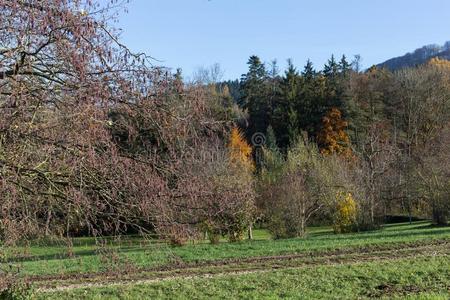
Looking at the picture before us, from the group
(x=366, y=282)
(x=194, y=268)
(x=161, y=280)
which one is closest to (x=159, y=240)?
(x=366, y=282)

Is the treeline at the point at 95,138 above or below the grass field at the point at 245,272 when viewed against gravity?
above

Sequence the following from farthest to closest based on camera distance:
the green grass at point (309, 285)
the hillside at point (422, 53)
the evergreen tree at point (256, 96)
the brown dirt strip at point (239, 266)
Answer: the hillside at point (422, 53) → the evergreen tree at point (256, 96) → the brown dirt strip at point (239, 266) → the green grass at point (309, 285)

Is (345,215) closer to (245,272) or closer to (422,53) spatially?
(245,272)

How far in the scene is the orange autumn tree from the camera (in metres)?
49.3

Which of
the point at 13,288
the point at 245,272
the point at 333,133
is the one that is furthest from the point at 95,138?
the point at 333,133

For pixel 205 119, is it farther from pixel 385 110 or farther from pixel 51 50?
pixel 385 110

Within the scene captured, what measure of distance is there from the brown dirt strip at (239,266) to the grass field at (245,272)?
25 mm

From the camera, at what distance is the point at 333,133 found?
50.2 meters

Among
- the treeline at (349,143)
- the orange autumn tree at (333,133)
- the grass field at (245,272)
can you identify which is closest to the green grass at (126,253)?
the grass field at (245,272)

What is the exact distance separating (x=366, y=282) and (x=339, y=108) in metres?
42.8

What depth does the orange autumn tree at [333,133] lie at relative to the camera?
49.3 metres

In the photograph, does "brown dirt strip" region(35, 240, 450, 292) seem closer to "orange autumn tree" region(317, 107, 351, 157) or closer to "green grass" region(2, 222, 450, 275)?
"green grass" region(2, 222, 450, 275)

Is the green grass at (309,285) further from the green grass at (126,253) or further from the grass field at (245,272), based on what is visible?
the green grass at (126,253)

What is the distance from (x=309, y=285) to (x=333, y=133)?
4128 centimetres
